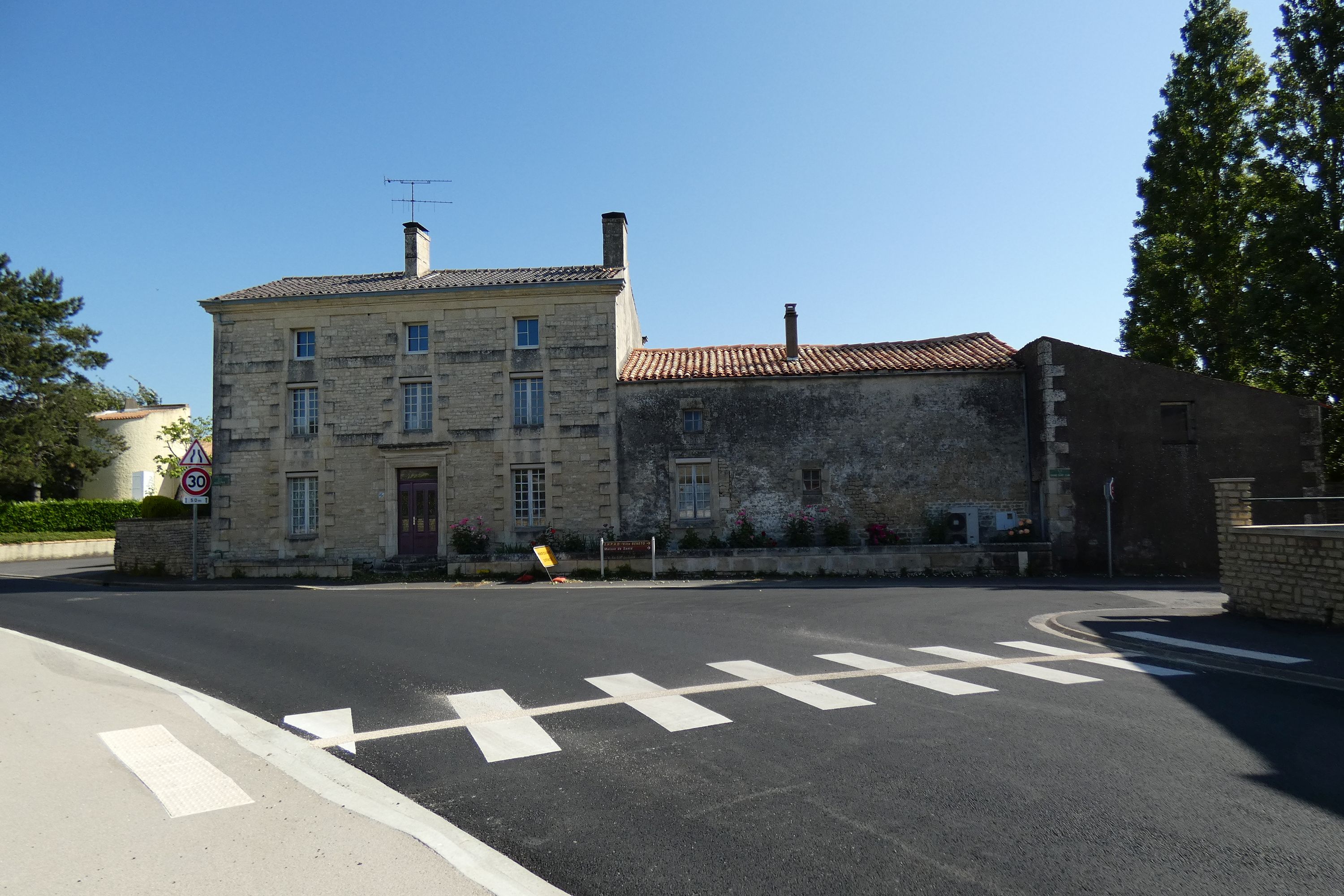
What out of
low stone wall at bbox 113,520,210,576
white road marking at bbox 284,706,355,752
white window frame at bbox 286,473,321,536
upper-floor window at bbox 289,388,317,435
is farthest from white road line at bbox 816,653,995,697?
low stone wall at bbox 113,520,210,576

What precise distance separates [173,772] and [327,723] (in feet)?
4.33

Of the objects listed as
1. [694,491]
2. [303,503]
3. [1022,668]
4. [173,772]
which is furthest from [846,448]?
[173,772]

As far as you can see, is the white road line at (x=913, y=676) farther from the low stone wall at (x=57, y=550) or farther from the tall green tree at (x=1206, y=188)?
the low stone wall at (x=57, y=550)

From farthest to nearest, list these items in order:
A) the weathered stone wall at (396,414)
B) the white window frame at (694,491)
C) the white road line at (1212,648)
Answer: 1. the weathered stone wall at (396,414)
2. the white window frame at (694,491)
3. the white road line at (1212,648)

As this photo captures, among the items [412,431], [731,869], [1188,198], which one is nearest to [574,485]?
[412,431]

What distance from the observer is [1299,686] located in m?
6.96

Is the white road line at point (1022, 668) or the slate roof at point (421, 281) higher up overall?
the slate roof at point (421, 281)

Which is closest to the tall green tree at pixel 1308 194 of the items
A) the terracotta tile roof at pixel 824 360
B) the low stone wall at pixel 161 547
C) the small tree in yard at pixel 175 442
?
the terracotta tile roof at pixel 824 360

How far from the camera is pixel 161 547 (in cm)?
2212

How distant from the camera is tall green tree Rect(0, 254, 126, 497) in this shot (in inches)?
1421

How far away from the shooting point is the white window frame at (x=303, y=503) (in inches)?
862

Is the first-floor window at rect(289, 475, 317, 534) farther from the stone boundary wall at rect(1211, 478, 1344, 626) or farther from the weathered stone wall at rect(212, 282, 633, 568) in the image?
Result: the stone boundary wall at rect(1211, 478, 1344, 626)

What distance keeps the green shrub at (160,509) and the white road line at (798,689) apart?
863 inches

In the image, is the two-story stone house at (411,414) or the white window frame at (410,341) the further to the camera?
the white window frame at (410,341)
